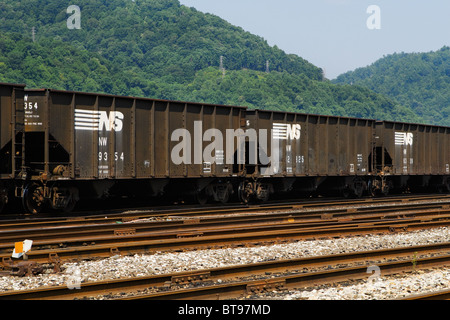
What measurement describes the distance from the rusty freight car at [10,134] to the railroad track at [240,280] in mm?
9452

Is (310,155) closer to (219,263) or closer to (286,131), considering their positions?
(286,131)

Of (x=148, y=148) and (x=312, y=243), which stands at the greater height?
(x=148, y=148)

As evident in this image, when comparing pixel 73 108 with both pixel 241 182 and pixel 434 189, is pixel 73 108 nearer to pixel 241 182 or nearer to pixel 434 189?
pixel 241 182

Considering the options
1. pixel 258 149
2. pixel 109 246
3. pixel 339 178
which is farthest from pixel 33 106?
pixel 339 178

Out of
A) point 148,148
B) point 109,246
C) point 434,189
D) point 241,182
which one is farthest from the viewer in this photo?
point 434,189

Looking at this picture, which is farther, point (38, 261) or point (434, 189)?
point (434, 189)

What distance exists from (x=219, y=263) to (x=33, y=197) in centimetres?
896

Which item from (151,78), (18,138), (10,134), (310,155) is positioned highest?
(151,78)

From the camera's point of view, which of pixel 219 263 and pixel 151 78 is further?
pixel 151 78

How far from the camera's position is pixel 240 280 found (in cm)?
906

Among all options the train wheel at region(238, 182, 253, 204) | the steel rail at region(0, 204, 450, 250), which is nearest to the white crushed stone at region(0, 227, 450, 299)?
the steel rail at region(0, 204, 450, 250)

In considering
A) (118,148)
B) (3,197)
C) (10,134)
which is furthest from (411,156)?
(3,197)

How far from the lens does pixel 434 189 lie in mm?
34469
